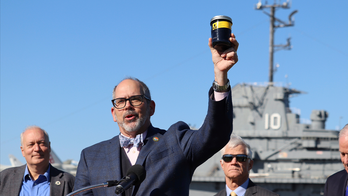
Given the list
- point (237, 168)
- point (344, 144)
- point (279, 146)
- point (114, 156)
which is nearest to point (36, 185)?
point (114, 156)

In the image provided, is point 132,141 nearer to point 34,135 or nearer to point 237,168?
point 237,168

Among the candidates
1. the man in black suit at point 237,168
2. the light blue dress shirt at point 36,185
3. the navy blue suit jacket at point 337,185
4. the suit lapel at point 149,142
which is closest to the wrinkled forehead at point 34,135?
the light blue dress shirt at point 36,185

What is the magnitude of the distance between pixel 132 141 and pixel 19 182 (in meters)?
2.58

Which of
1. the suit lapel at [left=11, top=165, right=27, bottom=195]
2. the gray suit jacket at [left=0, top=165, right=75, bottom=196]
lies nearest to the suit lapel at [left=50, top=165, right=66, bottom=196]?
the gray suit jacket at [left=0, top=165, right=75, bottom=196]

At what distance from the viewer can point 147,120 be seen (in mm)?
3846

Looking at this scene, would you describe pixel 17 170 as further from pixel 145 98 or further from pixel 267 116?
pixel 267 116

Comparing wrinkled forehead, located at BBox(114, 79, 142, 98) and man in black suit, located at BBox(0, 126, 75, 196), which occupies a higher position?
wrinkled forehead, located at BBox(114, 79, 142, 98)

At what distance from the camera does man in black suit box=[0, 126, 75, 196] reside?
5.48m

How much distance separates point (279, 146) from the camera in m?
24.4

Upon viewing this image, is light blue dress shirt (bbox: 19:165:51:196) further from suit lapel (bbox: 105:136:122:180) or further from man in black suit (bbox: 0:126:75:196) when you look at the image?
suit lapel (bbox: 105:136:122:180)

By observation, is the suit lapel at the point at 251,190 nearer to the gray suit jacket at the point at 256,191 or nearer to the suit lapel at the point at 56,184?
the gray suit jacket at the point at 256,191

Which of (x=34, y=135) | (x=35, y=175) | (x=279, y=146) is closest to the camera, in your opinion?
(x=34, y=135)

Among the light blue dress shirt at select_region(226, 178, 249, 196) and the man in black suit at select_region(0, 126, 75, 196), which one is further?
the man in black suit at select_region(0, 126, 75, 196)

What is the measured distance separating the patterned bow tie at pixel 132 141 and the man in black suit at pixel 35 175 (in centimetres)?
215
